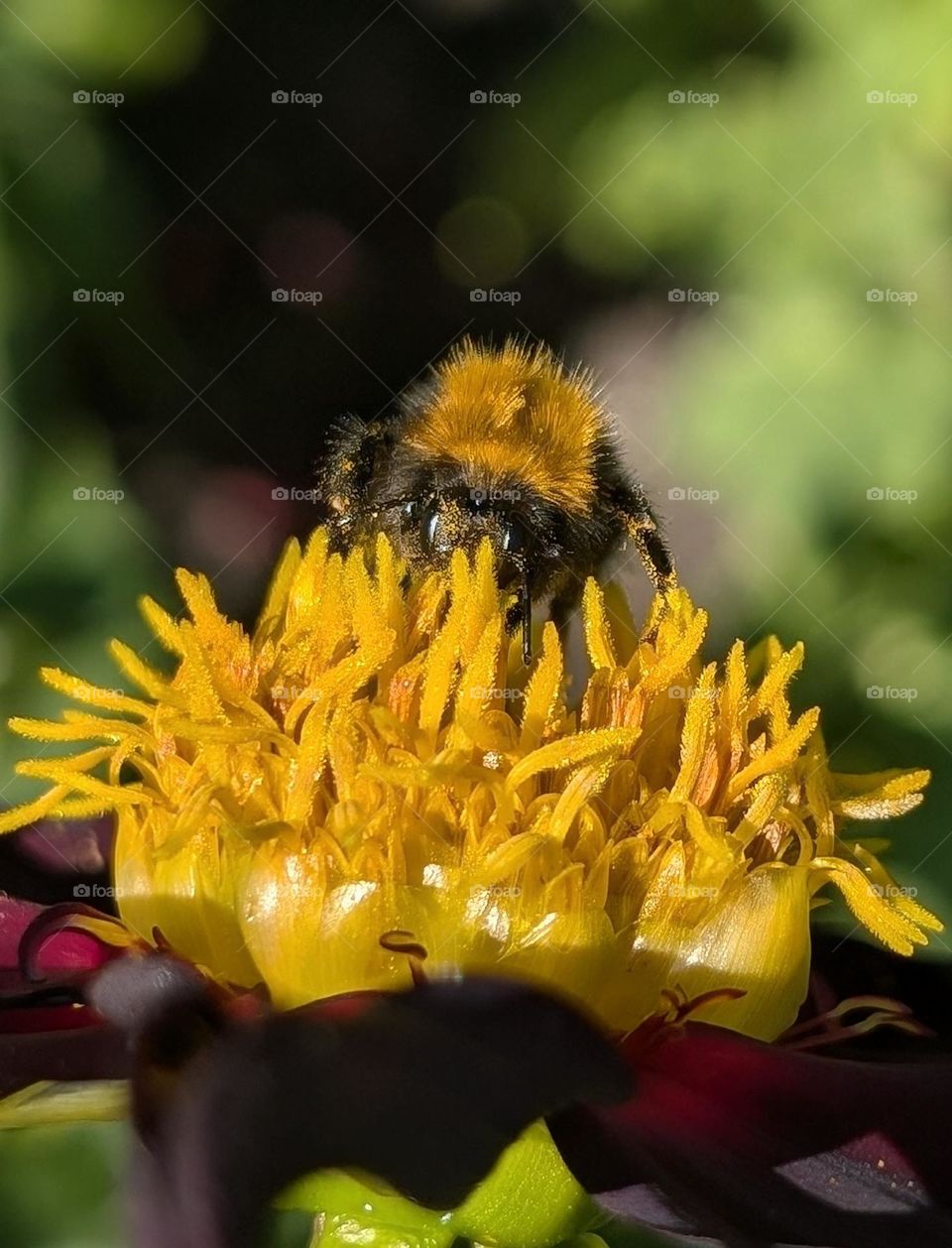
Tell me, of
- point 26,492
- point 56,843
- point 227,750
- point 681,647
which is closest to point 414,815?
point 227,750

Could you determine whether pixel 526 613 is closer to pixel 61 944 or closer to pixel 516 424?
pixel 516 424

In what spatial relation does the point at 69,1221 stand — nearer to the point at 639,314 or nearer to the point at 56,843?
the point at 56,843

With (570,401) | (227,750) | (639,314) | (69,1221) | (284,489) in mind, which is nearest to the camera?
(227,750)

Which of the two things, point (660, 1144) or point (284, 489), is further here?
point (284, 489)

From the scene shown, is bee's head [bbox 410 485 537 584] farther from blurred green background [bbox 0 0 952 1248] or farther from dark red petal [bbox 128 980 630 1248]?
blurred green background [bbox 0 0 952 1248]

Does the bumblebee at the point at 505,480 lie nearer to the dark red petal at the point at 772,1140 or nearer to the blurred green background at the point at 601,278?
the dark red petal at the point at 772,1140

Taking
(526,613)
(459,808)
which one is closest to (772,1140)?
(459,808)

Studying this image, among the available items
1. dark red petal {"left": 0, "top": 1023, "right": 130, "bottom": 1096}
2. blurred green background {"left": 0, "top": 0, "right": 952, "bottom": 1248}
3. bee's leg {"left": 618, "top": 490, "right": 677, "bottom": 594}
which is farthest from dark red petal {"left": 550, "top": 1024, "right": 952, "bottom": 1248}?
blurred green background {"left": 0, "top": 0, "right": 952, "bottom": 1248}

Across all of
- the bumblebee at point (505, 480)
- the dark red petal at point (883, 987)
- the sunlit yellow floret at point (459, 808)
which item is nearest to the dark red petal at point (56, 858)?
the sunlit yellow floret at point (459, 808)
